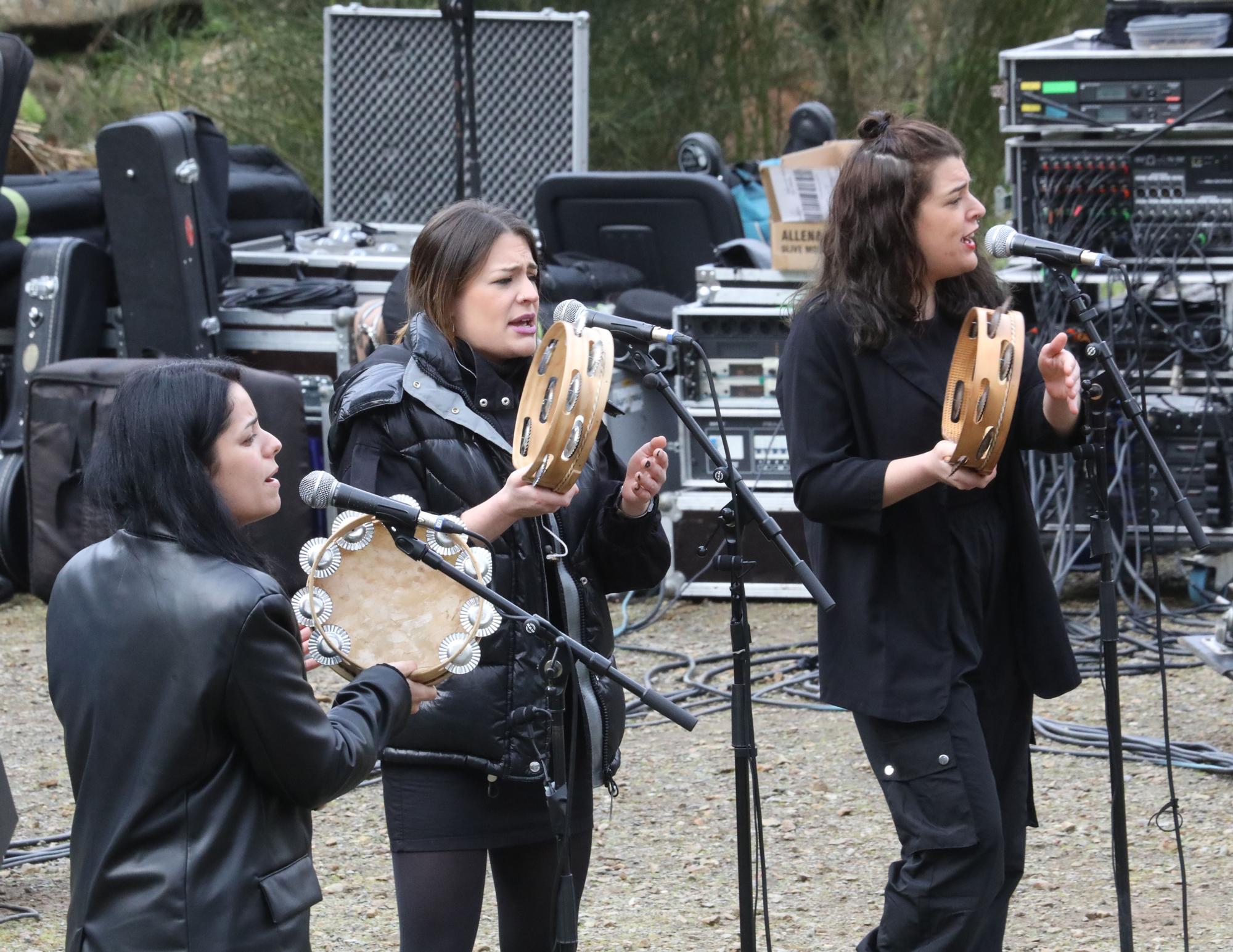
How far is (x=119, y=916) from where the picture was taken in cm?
213

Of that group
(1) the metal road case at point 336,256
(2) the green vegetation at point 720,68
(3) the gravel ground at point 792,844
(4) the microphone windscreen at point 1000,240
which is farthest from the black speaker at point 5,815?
(2) the green vegetation at point 720,68

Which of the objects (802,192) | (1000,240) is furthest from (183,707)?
(802,192)

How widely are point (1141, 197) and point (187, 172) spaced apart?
380cm

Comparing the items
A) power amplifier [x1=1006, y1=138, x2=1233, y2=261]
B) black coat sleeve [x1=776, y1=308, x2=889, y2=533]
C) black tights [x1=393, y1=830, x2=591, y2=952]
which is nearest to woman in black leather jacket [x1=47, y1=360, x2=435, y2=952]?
black tights [x1=393, y1=830, x2=591, y2=952]

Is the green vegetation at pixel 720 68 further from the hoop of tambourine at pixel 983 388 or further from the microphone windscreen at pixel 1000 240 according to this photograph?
the hoop of tambourine at pixel 983 388

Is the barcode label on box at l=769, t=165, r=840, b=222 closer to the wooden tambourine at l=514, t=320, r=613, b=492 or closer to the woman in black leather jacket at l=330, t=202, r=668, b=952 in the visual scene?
the woman in black leather jacket at l=330, t=202, r=668, b=952

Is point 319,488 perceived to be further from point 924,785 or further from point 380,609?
point 924,785

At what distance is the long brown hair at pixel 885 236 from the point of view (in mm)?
2861

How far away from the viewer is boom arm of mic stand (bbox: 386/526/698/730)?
2270 mm

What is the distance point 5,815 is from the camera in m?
3.76

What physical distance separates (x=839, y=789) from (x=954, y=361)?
2.30m

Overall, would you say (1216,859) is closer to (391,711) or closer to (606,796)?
(606,796)

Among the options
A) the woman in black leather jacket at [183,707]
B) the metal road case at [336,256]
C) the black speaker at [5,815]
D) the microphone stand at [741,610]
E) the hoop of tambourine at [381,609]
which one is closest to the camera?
the woman in black leather jacket at [183,707]

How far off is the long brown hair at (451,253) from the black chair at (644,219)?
4167mm
